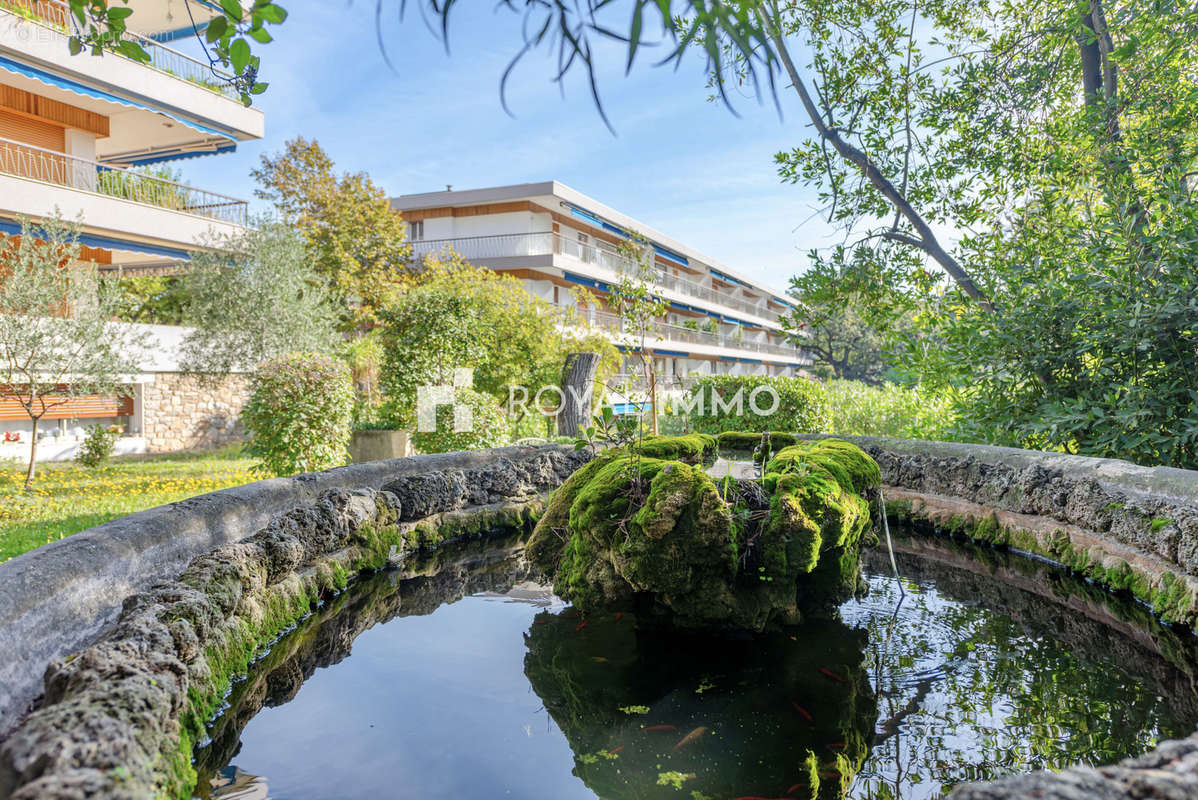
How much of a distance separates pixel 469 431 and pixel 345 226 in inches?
499

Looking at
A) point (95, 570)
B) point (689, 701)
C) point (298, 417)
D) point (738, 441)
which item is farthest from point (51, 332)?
point (689, 701)

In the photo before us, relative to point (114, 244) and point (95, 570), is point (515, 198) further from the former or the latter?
point (95, 570)

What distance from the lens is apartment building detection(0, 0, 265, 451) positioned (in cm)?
1254

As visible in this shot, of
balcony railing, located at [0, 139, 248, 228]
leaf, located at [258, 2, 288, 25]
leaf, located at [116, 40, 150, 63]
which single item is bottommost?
leaf, located at [258, 2, 288, 25]

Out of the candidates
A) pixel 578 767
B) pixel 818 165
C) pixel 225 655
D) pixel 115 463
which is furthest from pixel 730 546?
pixel 115 463

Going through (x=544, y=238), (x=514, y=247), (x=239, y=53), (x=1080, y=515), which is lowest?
(x=1080, y=515)

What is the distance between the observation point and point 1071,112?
8570 millimetres

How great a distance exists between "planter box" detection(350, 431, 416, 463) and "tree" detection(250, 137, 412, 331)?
27.7 ft

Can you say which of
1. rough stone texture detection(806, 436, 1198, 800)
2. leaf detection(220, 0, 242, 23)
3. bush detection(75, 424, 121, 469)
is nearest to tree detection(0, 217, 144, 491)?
bush detection(75, 424, 121, 469)

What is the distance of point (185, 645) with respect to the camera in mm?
2564

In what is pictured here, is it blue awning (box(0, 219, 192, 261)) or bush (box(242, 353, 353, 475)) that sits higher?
blue awning (box(0, 219, 192, 261))

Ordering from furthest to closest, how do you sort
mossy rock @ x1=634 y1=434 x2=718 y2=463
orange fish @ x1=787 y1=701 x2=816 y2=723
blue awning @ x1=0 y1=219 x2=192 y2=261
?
blue awning @ x1=0 y1=219 x2=192 y2=261, mossy rock @ x1=634 y1=434 x2=718 y2=463, orange fish @ x1=787 y1=701 x2=816 y2=723

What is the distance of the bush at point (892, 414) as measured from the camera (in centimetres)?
946

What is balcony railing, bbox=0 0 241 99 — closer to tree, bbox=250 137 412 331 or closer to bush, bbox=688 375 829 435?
tree, bbox=250 137 412 331
